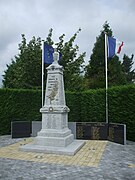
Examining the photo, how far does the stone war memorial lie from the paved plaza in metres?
0.46

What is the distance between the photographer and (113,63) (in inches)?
956

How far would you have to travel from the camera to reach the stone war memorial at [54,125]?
27.0ft

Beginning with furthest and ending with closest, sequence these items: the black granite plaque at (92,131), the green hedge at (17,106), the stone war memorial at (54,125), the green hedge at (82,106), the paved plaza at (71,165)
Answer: the green hedge at (17,106)
the black granite plaque at (92,131)
the green hedge at (82,106)
the stone war memorial at (54,125)
the paved plaza at (71,165)

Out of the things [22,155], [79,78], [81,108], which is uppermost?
[79,78]

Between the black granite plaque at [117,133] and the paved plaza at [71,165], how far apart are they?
37.3 inches

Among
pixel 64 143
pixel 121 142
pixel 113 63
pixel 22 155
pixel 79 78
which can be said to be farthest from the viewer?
pixel 113 63

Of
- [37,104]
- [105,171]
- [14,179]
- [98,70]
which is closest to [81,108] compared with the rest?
[37,104]

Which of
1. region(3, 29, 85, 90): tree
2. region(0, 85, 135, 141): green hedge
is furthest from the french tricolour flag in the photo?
region(3, 29, 85, 90): tree

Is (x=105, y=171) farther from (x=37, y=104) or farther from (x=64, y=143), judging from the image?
(x=37, y=104)

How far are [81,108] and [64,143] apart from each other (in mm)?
5419

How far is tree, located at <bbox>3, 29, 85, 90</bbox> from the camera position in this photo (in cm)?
1852

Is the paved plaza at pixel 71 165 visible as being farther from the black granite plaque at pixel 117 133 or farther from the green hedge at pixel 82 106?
the green hedge at pixel 82 106

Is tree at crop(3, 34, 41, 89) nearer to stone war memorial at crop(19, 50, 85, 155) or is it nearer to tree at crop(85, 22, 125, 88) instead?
tree at crop(85, 22, 125, 88)

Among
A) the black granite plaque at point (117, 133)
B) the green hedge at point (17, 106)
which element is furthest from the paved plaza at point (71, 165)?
the green hedge at point (17, 106)
